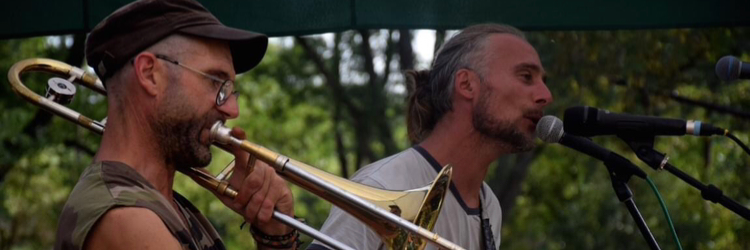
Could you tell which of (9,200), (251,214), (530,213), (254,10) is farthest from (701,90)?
(251,214)

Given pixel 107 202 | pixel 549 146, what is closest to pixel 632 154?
pixel 549 146

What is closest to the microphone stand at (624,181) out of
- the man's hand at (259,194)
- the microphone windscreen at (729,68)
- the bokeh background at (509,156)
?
the microphone windscreen at (729,68)

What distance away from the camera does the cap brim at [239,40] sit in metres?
2.98

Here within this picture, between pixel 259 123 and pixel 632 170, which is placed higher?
pixel 632 170

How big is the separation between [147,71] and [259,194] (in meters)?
0.48

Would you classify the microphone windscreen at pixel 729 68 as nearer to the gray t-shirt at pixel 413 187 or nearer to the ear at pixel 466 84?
the gray t-shirt at pixel 413 187

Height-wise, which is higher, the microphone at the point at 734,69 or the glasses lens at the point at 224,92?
the glasses lens at the point at 224,92

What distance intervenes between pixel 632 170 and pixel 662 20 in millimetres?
1329

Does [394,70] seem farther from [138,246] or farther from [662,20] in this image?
[138,246]

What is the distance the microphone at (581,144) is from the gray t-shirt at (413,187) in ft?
1.55

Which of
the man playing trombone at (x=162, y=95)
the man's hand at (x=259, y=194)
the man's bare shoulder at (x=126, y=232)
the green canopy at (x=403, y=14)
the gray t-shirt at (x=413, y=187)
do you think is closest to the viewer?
the man's bare shoulder at (x=126, y=232)

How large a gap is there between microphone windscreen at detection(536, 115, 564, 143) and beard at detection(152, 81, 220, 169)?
1203 mm

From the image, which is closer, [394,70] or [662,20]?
[662,20]

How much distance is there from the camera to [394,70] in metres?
12.0
